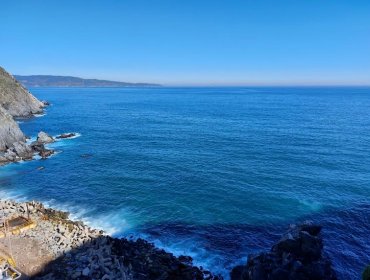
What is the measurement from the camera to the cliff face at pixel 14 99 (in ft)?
438

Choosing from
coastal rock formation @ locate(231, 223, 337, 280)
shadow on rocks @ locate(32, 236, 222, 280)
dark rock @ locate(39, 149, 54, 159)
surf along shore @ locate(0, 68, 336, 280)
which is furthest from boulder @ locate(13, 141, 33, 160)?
coastal rock formation @ locate(231, 223, 337, 280)

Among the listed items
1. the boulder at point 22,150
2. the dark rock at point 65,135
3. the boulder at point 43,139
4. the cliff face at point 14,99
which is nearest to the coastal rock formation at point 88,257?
the boulder at point 22,150

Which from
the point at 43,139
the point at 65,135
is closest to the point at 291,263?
the point at 43,139

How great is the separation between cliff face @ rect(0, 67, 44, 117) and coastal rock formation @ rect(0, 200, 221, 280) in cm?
10690

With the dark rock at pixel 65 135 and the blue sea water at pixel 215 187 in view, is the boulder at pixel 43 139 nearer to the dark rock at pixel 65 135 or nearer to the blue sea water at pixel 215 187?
the blue sea water at pixel 215 187

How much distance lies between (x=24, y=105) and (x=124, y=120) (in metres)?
48.3

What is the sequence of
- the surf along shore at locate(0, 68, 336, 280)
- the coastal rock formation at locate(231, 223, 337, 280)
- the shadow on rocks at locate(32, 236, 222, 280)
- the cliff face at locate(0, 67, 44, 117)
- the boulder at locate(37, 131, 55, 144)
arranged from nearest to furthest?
the coastal rock formation at locate(231, 223, 337, 280), the surf along shore at locate(0, 68, 336, 280), the shadow on rocks at locate(32, 236, 222, 280), the boulder at locate(37, 131, 55, 144), the cliff face at locate(0, 67, 44, 117)

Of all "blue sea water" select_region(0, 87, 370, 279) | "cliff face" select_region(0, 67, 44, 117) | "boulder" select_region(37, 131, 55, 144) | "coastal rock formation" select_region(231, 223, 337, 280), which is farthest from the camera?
"cliff face" select_region(0, 67, 44, 117)

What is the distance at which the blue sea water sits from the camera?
1676 inches

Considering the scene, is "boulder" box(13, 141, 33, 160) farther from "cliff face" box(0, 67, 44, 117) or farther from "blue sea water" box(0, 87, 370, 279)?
"cliff face" box(0, 67, 44, 117)

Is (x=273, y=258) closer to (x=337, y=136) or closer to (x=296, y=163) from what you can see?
(x=296, y=163)

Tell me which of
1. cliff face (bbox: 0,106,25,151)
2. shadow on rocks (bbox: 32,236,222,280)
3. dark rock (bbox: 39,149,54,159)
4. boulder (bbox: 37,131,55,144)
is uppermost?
cliff face (bbox: 0,106,25,151)

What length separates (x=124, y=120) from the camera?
437 ft

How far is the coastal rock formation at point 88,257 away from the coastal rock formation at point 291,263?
4.99 m
